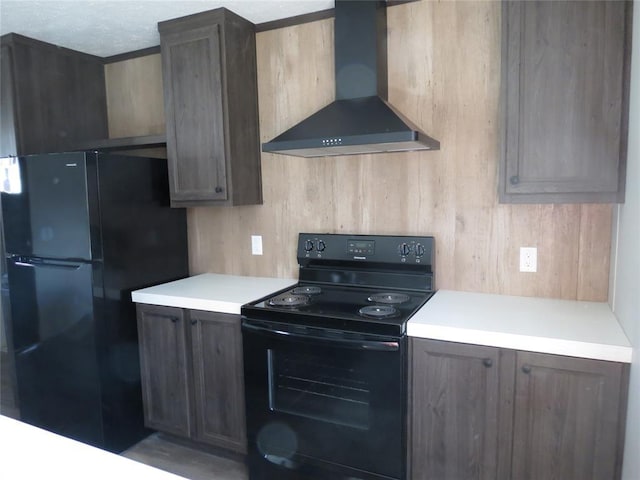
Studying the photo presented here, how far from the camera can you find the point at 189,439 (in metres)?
2.52

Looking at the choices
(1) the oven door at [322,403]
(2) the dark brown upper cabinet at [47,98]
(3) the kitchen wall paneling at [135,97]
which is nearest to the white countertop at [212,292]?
(1) the oven door at [322,403]

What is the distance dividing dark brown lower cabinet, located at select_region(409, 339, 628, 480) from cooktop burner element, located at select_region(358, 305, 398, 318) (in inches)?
6.5

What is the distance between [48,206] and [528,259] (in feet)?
8.28

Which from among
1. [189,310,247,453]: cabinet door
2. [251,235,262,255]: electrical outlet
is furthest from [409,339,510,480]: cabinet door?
[251,235,262,255]: electrical outlet

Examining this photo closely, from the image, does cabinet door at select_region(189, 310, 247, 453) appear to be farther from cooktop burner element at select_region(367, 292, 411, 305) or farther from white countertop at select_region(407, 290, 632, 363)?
white countertop at select_region(407, 290, 632, 363)

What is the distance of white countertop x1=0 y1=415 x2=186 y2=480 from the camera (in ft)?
2.67

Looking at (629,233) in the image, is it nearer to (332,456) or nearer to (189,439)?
(332,456)

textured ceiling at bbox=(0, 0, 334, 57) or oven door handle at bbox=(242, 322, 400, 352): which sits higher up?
textured ceiling at bbox=(0, 0, 334, 57)

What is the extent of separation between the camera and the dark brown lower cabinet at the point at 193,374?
226 centimetres

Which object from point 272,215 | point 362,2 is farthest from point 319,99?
point 272,215

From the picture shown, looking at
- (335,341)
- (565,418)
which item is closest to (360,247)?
(335,341)

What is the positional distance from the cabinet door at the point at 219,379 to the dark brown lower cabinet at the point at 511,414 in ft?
2.95

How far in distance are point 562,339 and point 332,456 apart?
3.47 ft

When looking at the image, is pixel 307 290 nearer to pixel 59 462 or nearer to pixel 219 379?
pixel 219 379
